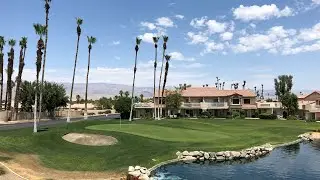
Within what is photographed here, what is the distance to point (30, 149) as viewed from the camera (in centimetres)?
4106

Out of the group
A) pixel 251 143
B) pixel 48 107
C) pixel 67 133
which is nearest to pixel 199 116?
pixel 48 107

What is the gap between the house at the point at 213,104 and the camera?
112 m

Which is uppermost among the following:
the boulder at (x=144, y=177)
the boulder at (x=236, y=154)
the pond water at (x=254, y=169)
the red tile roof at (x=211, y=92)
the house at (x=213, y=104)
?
the red tile roof at (x=211, y=92)

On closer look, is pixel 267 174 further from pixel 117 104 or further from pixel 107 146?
pixel 117 104

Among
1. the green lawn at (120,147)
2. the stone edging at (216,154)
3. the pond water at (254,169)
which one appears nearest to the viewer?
the pond water at (254,169)

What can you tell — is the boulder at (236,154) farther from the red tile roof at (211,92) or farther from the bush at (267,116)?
the red tile roof at (211,92)

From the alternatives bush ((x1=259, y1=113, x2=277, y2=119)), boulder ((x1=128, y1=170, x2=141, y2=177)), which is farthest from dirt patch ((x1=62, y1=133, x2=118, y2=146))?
bush ((x1=259, y1=113, x2=277, y2=119))

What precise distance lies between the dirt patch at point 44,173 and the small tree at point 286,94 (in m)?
84.0

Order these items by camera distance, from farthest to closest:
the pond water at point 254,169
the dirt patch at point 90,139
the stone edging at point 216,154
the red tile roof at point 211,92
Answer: the red tile roof at point 211,92 < the dirt patch at point 90,139 < the stone edging at point 216,154 < the pond water at point 254,169

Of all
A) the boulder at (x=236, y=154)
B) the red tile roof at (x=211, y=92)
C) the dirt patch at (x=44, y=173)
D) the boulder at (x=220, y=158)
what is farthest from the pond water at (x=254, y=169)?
the red tile roof at (x=211, y=92)

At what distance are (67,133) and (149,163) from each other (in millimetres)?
Answer: 14773

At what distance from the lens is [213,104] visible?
111 metres

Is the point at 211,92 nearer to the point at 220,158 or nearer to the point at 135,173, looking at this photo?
the point at 220,158

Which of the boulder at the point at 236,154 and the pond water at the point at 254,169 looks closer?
the pond water at the point at 254,169
